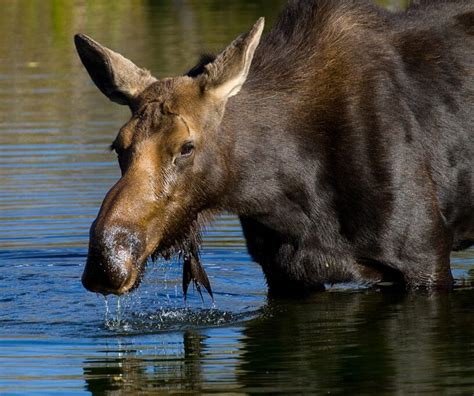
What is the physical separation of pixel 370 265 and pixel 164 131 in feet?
5.58

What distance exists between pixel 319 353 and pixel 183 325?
40.5 inches

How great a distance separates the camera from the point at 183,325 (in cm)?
895


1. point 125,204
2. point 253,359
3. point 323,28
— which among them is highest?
point 323,28

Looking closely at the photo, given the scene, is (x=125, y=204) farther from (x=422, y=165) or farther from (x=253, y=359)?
(x=422, y=165)

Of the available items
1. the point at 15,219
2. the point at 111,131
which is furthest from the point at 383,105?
the point at 111,131

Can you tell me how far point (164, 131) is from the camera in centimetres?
791

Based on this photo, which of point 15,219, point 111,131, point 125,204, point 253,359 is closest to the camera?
point 125,204

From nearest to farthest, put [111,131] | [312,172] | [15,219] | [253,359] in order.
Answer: [253,359], [312,172], [15,219], [111,131]

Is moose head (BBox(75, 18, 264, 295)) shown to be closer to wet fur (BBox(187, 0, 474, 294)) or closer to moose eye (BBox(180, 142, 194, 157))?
moose eye (BBox(180, 142, 194, 157))

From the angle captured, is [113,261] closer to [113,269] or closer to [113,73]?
[113,269]

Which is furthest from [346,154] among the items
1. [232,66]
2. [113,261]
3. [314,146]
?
[113,261]

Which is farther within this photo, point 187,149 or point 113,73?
point 113,73

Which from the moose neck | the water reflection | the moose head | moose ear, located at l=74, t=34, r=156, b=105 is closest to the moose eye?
the moose head

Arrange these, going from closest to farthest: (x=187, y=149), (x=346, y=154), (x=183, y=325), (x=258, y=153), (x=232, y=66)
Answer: (x=187, y=149) < (x=232, y=66) < (x=258, y=153) < (x=346, y=154) < (x=183, y=325)
